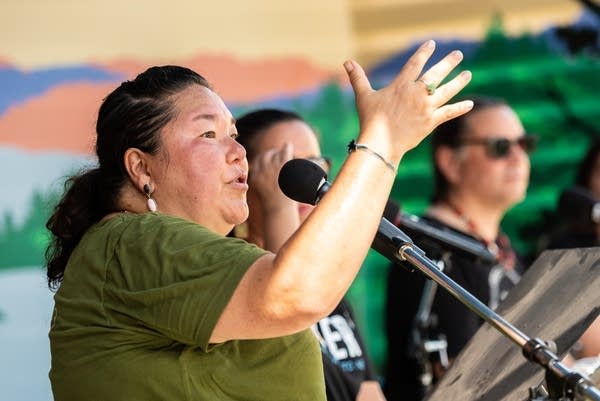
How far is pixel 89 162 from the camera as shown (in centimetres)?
253

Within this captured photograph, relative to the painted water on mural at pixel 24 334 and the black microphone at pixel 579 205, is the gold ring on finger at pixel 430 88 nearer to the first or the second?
the painted water on mural at pixel 24 334

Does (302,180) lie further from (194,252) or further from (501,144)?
(501,144)

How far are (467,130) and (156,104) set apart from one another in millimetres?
2286

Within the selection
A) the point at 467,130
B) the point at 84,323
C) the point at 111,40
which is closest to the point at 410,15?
the point at 467,130

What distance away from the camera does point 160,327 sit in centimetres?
199

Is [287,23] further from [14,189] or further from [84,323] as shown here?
[84,323]

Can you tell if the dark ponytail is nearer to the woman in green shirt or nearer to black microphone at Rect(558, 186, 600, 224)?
the woman in green shirt

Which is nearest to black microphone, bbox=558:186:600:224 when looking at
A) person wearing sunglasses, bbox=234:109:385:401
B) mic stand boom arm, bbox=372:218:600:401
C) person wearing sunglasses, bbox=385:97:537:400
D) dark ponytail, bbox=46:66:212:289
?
person wearing sunglasses, bbox=385:97:537:400

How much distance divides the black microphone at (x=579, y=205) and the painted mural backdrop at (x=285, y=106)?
681mm

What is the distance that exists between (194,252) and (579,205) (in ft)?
10.1

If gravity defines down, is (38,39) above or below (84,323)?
above

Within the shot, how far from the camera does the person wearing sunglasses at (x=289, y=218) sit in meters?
3.14

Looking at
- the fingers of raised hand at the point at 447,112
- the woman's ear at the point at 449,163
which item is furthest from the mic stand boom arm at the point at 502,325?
the woman's ear at the point at 449,163

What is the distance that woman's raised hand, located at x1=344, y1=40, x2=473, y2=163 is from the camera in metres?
1.89
